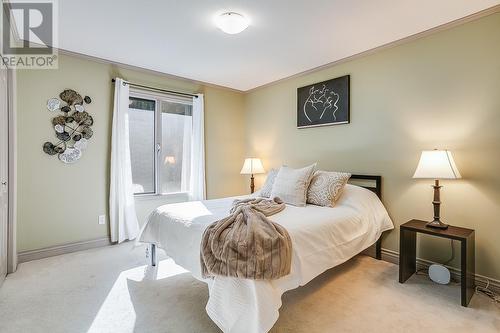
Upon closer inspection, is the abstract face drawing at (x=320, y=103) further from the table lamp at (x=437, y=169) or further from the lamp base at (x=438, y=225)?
the lamp base at (x=438, y=225)

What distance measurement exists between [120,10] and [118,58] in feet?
3.82

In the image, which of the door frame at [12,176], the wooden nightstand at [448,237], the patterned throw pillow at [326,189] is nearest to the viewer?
the wooden nightstand at [448,237]

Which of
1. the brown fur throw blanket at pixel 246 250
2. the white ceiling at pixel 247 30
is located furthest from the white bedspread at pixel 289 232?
the white ceiling at pixel 247 30

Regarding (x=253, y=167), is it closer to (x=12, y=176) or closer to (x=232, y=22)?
(x=232, y=22)

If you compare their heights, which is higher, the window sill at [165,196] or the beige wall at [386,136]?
the beige wall at [386,136]

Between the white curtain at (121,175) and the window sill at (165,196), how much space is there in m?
0.23

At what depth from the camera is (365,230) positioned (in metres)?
2.51

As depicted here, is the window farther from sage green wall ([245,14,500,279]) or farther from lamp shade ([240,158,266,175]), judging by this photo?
sage green wall ([245,14,500,279])

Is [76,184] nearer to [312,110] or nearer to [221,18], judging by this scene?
[221,18]

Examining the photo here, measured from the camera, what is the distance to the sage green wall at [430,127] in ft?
7.41

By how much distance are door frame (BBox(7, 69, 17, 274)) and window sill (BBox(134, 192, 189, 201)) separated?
1321 mm

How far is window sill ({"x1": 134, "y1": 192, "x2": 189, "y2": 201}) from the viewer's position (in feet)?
12.2

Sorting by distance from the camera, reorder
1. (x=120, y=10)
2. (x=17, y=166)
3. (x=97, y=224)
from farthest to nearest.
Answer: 1. (x=97, y=224)
2. (x=17, y=166)
3. (x=120, y=10)

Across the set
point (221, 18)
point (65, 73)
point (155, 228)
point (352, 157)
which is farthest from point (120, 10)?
point (352, 157)
